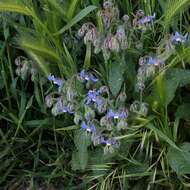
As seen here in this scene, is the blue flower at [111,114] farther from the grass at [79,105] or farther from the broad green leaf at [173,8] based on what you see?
the broad green leaf at [173,8]

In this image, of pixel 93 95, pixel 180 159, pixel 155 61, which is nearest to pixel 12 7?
pixel 93 95

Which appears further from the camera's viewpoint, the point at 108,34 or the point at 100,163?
the point at 100,163

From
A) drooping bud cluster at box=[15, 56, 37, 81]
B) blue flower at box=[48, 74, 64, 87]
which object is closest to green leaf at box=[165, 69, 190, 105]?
blue flower at box=[48, 74, 64, 87]

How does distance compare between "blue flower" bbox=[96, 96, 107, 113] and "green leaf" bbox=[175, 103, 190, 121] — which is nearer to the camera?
"blue flower" bbox=[96, 96, 107, 113]

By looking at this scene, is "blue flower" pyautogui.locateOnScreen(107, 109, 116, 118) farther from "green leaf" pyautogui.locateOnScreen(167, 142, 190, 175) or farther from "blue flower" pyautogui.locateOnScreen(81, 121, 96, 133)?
"green leaf" pyautogui.locateOnScreen(167, 142, 190, 175)

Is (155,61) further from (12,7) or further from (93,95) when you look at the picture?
(12,7)

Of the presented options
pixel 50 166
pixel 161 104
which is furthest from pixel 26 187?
pixel 161 104

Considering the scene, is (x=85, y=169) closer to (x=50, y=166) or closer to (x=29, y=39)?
(x=50, y=166)

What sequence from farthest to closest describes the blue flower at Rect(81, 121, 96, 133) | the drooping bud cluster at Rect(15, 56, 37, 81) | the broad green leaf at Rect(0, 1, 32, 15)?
the drooping bud cluster at Rect(15, 56, 37, 81), the blue flower at Rect(81, 121, 96, 133), the broad green leaf at Rect(0, 1, 32, 15)
